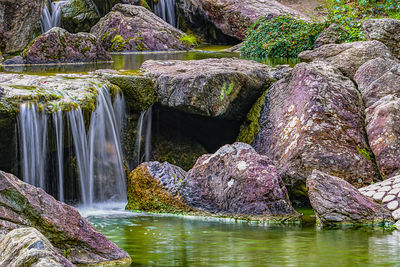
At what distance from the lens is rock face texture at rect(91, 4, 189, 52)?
20.5 m

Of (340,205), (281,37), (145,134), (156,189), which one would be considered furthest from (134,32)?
(340,205)

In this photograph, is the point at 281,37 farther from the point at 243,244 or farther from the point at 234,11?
the point at 243,244

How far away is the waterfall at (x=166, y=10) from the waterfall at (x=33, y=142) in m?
16.2

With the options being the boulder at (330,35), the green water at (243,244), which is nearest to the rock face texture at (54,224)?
the green water at (243,244)

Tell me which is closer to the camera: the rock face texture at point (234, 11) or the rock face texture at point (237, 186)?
the rock face texture at point (237, 186)

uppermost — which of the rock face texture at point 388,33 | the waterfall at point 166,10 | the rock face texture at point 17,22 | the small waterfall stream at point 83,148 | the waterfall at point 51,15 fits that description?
the waterfall at point 166,10

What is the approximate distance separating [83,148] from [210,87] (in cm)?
236

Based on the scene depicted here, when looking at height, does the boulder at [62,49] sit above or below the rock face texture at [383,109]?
above

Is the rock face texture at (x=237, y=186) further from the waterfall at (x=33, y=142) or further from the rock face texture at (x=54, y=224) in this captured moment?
the rock face texture at (x=54, y=224)

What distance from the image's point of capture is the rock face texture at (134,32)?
67.4ft

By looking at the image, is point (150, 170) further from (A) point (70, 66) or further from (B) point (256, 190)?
(A) point (70, 66)

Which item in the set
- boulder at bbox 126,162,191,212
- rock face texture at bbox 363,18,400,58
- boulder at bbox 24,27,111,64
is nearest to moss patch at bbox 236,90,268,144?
boulder at bbox 126,162,191,212

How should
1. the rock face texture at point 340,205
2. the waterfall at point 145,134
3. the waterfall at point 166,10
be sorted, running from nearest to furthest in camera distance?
the rock face texture at point 340,205, the waterfall at point 145,134, the waterfall at point 166,10

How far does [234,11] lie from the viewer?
910 inches
